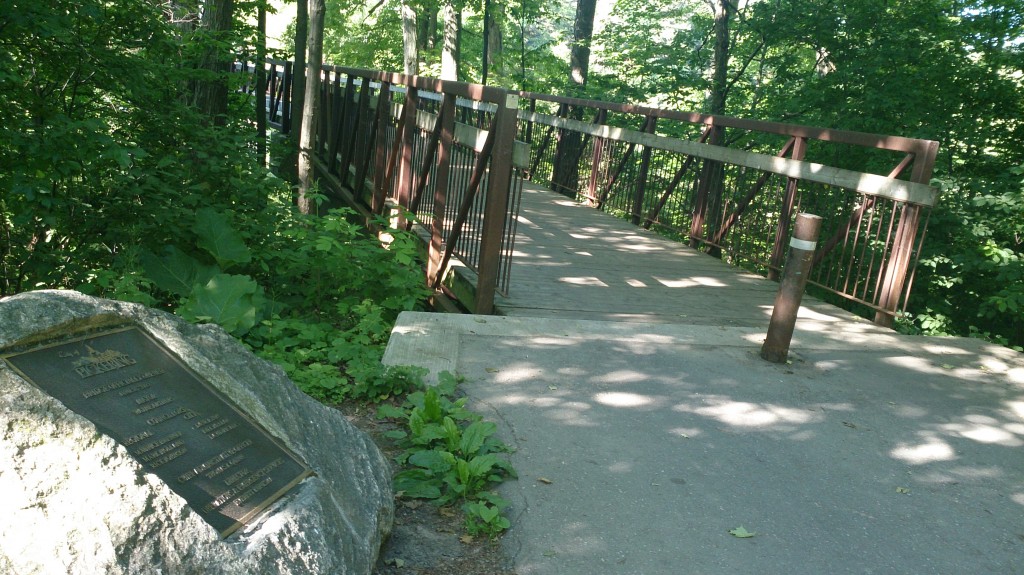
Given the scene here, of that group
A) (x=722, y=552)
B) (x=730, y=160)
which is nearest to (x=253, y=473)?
(x=722, y=552)

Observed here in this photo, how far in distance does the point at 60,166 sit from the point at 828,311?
236 inches

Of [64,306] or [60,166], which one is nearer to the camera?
[64,306]

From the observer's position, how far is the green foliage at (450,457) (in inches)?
129

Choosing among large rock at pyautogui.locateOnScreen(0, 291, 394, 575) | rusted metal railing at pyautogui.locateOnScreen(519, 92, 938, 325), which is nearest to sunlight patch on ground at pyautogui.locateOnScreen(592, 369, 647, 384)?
large rock at pyautogui.locateOnScreen(0, 291, 394, 575)

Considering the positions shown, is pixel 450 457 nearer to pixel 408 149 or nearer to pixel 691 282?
pixel 691 282

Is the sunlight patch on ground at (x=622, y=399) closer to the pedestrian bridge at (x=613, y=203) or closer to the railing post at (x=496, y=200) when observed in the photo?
the pedestrian bridge at (x=613, y=203)

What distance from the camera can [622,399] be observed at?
14.8 ft

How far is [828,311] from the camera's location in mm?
7176

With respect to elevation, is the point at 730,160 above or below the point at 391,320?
above

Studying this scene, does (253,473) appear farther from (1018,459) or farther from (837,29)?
(837,29)

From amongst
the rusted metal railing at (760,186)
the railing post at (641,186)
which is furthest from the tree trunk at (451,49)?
the railing post at (641,186)

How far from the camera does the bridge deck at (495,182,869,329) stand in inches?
261

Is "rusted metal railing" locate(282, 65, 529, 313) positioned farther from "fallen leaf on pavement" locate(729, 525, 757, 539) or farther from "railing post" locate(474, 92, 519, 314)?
"fallen leaf on pavement" locate(729, 525, 757, 539)

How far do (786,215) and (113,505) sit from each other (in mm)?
7238
